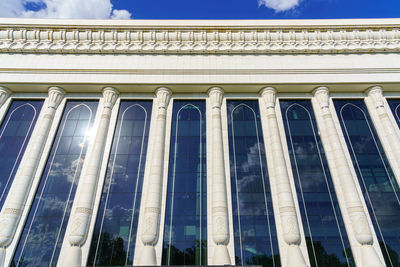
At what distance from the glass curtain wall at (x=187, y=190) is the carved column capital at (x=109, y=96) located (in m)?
4.60

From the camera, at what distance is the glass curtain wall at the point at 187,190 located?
14.0m

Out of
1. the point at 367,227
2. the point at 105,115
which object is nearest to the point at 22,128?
the point at 105,115

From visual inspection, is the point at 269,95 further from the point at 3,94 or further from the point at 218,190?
the point at 3,94

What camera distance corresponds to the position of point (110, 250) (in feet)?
45.8

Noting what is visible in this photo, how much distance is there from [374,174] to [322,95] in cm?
644

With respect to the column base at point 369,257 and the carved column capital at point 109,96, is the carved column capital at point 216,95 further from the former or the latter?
the column base at point 369,257

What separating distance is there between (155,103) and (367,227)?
51.8 feet

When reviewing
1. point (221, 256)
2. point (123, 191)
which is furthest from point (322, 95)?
point (123, 191)

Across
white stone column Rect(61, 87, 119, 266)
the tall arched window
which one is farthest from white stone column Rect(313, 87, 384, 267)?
white stone column Rect(61, 87, 119, 266)

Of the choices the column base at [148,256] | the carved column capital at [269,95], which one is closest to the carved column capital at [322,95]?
the carved column capital at [269,95]

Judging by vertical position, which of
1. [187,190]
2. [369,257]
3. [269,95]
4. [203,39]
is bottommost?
[369,257]

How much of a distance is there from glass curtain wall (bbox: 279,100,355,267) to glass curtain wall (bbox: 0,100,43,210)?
18.4 meters

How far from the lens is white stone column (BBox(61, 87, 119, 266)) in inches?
528

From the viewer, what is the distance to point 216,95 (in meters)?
18.7
